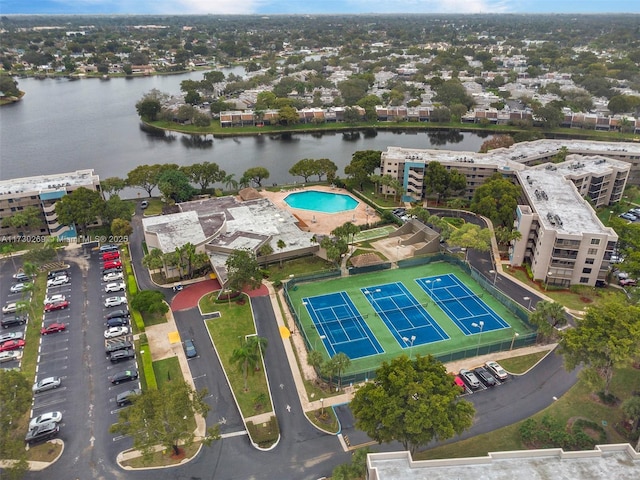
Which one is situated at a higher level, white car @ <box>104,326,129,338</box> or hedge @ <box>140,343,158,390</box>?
hedge @ <box>140,343,158,390</box>

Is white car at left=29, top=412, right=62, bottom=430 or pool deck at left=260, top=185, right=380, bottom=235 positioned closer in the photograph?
white car at left=29, top=412, right=62, bottom=430

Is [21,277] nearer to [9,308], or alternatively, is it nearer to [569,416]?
[9,308]

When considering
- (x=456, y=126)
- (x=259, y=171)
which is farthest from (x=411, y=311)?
(x=456, y=126)

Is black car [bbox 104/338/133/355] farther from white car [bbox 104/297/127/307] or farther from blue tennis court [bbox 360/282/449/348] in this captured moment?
blue tennis court [bbox 360/282/449/348]

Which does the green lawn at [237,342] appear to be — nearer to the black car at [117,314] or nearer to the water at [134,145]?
the black car at [117,314]

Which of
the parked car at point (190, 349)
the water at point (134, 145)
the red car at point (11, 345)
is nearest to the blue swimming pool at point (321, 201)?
the water at point (134, 145)

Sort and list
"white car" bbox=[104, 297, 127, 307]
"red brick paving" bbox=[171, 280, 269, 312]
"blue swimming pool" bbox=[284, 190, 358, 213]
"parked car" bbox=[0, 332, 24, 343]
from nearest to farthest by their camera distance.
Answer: "parked car" bbox=[0, 332, 24, 343] → "white car" bbox=[104, 297, 127, 307] → "red brick paving" bbox=[171, 280, 269, 312] → "blue swimming pool" bbox=[284, 190, 358, 213]

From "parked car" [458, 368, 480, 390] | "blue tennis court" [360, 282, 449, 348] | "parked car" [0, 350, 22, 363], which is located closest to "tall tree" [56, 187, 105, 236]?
"parked car" [0, 350, 22, 363]

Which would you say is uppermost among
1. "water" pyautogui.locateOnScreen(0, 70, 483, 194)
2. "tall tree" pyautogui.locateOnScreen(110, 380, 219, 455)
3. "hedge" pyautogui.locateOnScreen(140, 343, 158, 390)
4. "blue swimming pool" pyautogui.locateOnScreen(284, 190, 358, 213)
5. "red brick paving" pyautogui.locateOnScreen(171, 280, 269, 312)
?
"tall tree" pyautogui.locateOnScreen(110, 380, 219, 455)
